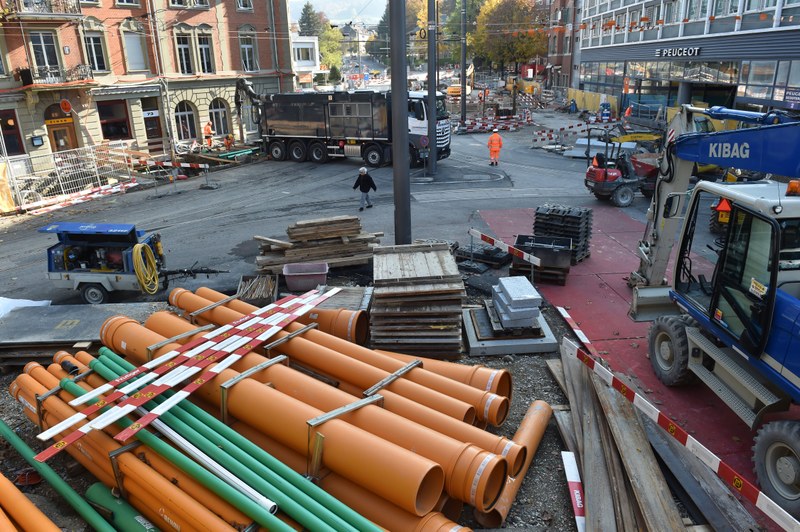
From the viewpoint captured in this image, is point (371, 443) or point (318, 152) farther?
point (318, 152)

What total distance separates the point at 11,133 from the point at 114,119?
17.2ft

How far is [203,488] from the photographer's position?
16.9 feet

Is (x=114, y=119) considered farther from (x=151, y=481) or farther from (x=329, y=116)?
(x=151, y=481)

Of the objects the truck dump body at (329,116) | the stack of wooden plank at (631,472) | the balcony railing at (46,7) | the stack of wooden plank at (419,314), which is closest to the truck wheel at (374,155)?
the truck dump body at (329,116)

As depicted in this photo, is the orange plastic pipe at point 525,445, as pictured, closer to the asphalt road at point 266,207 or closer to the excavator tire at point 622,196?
the asphalt road at point 266,207

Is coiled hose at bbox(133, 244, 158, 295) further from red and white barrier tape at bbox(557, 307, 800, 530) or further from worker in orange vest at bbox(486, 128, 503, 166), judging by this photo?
worker in orange vest at bbox(486, 128, 503, 166)

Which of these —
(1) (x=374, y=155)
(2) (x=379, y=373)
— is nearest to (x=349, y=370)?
(2) (x=379, y=373)

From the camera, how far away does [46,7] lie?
80.6 ft

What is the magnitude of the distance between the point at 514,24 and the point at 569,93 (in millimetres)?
8657

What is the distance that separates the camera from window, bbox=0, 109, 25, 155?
24516mm

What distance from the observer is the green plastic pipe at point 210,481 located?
4.55 meters

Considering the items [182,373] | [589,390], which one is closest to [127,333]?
[182,373]

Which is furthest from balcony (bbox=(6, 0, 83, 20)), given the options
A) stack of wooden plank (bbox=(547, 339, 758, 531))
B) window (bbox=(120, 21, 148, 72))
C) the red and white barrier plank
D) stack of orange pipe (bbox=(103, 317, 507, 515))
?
stack of wooden plank (bbox=(547, 339, 758, 531))

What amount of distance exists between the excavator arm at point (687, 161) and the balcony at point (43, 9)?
25856mm
